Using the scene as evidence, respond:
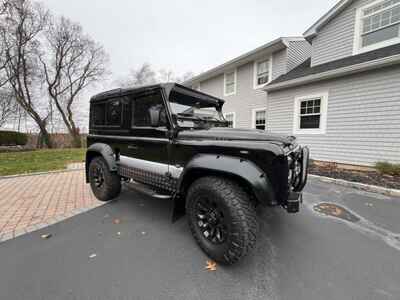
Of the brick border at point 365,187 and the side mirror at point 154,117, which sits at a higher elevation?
the side mirror at point 154,117

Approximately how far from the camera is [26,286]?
5.37 feet

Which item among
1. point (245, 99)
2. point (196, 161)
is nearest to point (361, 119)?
point (245, 99)

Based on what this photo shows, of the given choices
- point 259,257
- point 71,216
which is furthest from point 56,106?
point 259,257

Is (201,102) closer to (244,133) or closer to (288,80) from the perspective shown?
(244,133)

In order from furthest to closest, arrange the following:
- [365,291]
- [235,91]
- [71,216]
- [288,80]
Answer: [235,91], [288,80], [71,216], [365,291]

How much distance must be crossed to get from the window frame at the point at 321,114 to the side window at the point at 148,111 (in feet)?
22.2

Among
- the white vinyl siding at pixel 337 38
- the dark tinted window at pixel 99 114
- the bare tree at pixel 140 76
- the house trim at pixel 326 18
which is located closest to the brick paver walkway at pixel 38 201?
the dark tinted window at pixel 99 114

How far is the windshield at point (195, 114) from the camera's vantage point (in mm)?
2483

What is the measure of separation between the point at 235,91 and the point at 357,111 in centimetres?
605

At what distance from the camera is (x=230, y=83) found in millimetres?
11031

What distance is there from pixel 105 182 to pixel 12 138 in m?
18.3

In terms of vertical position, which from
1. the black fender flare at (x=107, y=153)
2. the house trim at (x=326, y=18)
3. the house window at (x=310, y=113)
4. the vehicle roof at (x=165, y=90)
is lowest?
the black fender flare at (x=107, y=153)

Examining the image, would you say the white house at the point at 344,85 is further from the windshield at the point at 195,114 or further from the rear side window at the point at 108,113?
the rear side window at the point at 108,113

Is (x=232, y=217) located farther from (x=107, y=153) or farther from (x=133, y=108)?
(x=107, y=153)
